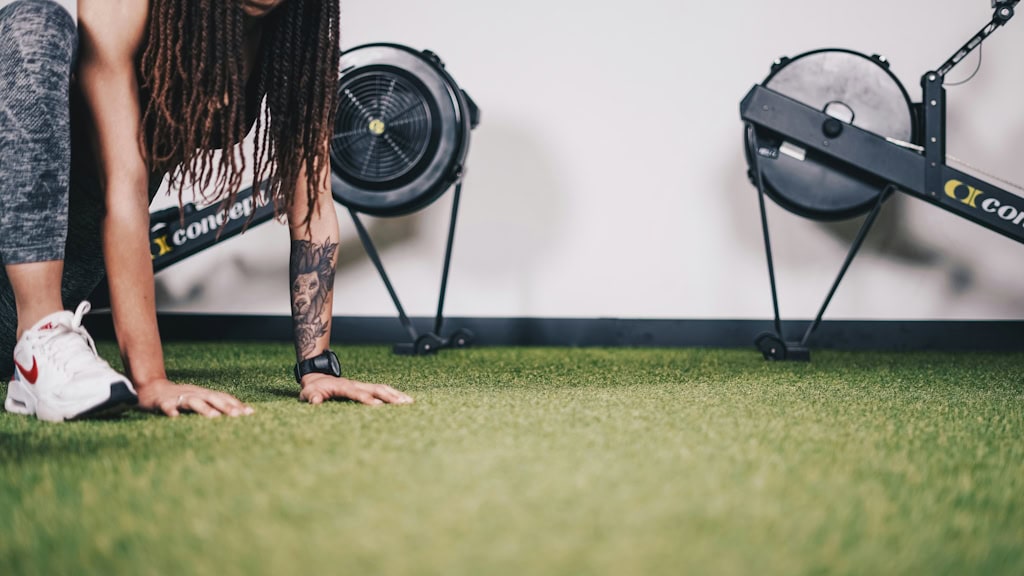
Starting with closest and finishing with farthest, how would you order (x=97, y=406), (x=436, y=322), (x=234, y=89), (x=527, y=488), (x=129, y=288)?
(x=527, y=488)
(x=97, y=406)
(x=129, y=288)
(x=234, y=89)
(x=436, y=322)

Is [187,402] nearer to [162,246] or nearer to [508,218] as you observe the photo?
[162,246]

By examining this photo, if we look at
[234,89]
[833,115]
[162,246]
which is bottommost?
[162,246]

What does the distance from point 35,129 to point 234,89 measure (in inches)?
10.8

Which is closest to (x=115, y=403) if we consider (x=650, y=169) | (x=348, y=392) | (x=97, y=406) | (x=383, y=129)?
(x=97, y=406)

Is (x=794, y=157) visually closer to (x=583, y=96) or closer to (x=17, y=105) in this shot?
(x=583, y=96)

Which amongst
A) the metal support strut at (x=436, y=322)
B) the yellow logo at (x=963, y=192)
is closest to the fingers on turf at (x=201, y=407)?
the metal support strut at (x=436, y=322)

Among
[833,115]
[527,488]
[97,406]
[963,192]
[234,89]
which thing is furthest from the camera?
[833,115]

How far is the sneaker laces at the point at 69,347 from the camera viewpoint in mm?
978

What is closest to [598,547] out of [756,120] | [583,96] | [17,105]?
[17,105]

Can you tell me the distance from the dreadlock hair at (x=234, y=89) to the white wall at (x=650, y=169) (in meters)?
1.35

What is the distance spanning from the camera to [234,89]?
1.19 metres

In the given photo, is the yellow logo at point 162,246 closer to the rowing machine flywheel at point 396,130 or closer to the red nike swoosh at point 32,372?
the rowing machine flywheel at point 396,130

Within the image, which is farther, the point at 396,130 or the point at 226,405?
Answer: the point at 396,130

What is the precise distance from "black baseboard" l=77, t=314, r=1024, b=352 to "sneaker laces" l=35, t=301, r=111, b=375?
164cm
